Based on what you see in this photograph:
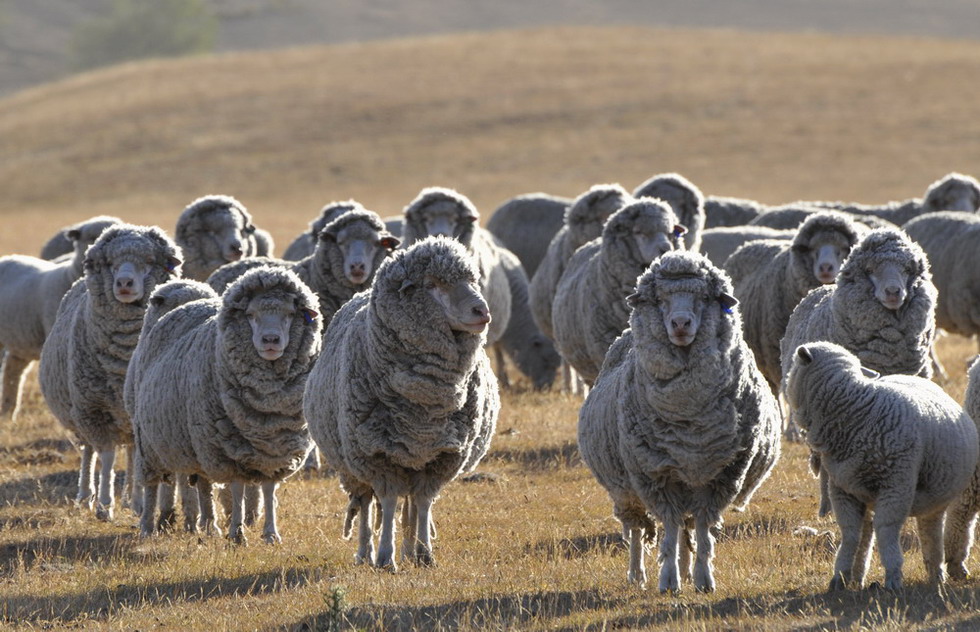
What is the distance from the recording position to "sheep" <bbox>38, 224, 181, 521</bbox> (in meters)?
10.4

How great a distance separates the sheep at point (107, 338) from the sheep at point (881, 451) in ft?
17.1

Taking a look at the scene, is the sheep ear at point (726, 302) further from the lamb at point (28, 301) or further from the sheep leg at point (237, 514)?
the lamb at point (28, 301)

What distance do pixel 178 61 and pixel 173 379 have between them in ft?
179

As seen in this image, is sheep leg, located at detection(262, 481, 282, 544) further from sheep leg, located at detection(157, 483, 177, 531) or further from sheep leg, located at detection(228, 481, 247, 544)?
sheep leg, located at detection(157, 483, 177, 531)

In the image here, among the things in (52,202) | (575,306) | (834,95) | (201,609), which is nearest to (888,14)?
(834,95)

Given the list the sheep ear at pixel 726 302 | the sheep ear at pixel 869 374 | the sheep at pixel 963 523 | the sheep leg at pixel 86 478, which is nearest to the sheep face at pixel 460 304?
the sheep ear at pixel 726 302

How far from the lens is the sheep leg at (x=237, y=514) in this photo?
9.23m

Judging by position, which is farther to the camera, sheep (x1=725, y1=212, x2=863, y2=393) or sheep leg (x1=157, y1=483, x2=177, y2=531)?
sheep (x1=725, y1=212, x2=863, y2=393)

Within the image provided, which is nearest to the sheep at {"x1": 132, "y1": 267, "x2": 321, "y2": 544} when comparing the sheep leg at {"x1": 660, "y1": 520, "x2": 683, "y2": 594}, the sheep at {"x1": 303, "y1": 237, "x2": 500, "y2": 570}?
the sheep at {"x1": 303, "y1": 237, "x2": 500, "y2": 570}

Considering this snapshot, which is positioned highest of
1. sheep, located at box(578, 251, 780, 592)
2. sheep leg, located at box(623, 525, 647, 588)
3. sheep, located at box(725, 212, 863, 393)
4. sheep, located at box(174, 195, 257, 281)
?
sheep, located at box(174, 195, 257, 281)

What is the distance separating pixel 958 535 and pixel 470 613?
257 cm

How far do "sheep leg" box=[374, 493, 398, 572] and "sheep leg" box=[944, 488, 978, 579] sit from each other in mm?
2997

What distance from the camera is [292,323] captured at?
9.07m

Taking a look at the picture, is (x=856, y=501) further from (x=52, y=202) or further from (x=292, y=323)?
(x=52, y=202)
